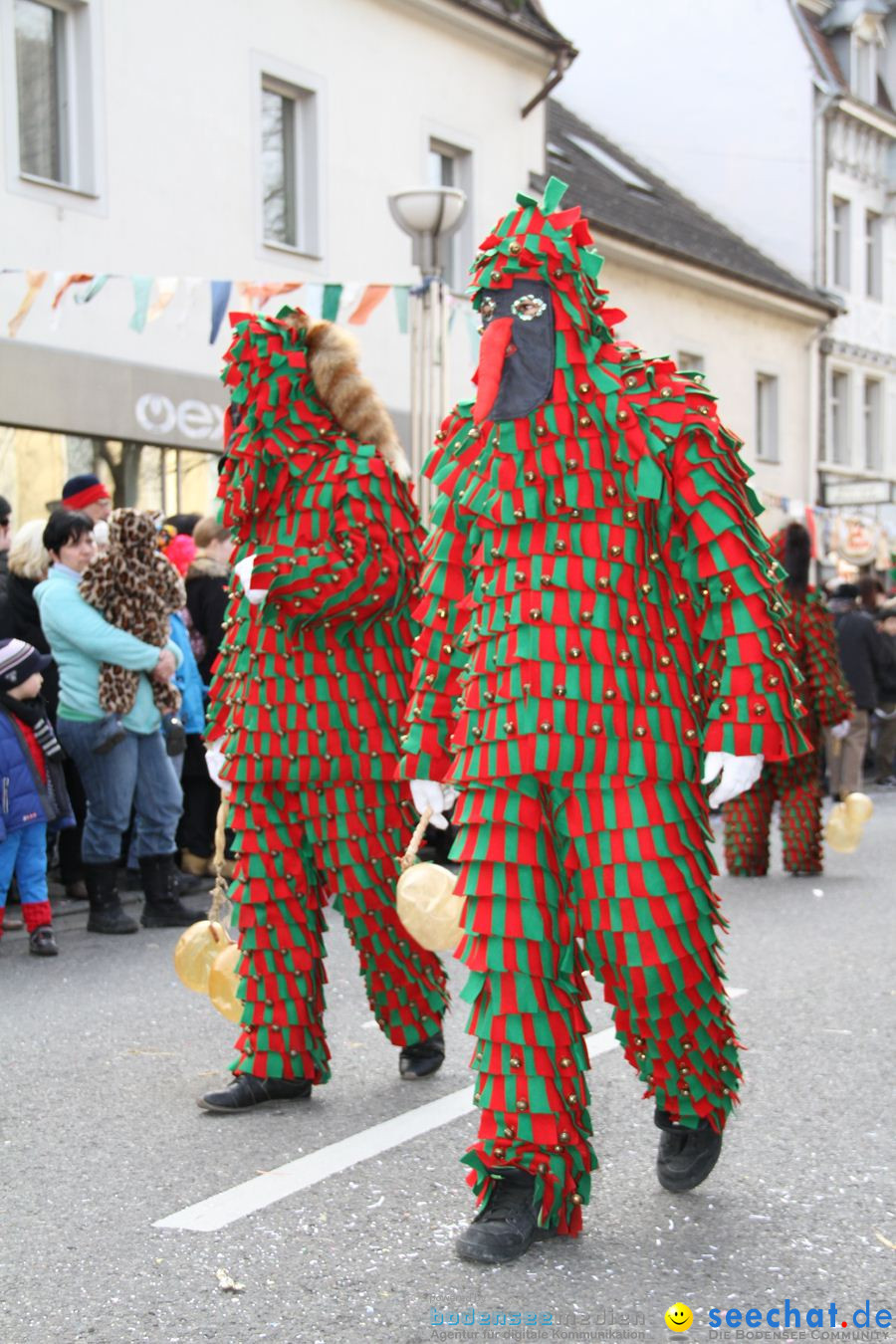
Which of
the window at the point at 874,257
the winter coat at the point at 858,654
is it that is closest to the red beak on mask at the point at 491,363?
the winter coat at the point at 858,654

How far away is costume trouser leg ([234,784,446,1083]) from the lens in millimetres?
4273

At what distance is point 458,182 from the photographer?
57.5ft

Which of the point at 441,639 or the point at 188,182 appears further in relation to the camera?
the point at 188,182

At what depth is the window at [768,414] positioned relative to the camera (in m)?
25.6

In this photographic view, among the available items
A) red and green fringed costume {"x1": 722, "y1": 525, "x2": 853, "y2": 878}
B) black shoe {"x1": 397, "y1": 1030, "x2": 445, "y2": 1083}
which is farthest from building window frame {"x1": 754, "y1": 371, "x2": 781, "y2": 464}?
black shoe {"x1": 397, "y1": 1030, "x2": 445, "y2": 1083}

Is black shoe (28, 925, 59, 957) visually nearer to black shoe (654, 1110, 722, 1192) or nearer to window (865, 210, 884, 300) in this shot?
black shoe (654, 1110, 722, 1192)

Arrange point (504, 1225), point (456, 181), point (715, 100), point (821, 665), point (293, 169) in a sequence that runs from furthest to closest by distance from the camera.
A: point (715, 100), point (456, 181), point (293, 169), point (821, 665), point (504, 1225)

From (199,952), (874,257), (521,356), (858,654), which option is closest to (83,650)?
(199,952)

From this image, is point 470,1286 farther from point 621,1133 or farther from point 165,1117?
point 165,1117

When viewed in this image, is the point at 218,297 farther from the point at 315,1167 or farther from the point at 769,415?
the point at 769,415

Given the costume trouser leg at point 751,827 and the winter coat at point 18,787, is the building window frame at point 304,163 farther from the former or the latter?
the winter coat at point 18,787

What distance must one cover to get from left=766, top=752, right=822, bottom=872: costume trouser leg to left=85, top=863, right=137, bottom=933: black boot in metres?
3.70

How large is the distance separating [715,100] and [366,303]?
19.4 meters

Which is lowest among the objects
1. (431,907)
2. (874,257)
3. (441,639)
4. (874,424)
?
(431,907)
